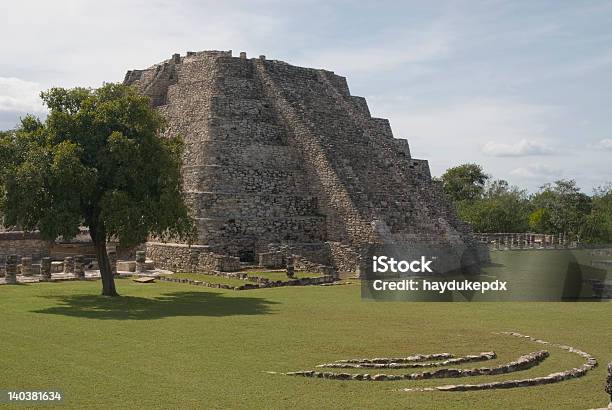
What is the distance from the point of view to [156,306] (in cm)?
1953

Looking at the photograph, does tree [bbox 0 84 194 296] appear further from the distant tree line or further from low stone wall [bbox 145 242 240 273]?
the distant tree line

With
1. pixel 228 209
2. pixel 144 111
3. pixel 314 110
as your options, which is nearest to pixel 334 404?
pixel 144 111

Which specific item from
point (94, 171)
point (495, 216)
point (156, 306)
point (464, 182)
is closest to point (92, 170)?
point (94, 171)

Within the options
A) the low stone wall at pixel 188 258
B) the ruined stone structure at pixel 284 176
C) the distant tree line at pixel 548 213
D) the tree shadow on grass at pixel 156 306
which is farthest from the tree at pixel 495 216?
the tree shadow on grass at pixel 156 306

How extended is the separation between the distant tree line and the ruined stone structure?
25.7 metres

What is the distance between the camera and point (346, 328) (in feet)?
51.2

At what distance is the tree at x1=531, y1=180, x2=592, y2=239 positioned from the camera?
66375 mm

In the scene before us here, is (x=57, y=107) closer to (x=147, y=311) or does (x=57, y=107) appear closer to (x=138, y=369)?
(x=147, y=311)

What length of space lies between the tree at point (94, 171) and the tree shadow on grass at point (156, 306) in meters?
1.42

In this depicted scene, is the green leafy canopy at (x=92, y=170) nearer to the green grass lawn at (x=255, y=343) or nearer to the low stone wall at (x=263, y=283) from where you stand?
the green grass lawn at (x=255, y=343)

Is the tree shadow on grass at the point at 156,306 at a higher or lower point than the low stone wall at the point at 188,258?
lower

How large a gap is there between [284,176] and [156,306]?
607 inches

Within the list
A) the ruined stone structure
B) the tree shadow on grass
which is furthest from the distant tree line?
the tree shadow on grass

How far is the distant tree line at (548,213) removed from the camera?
207ft
